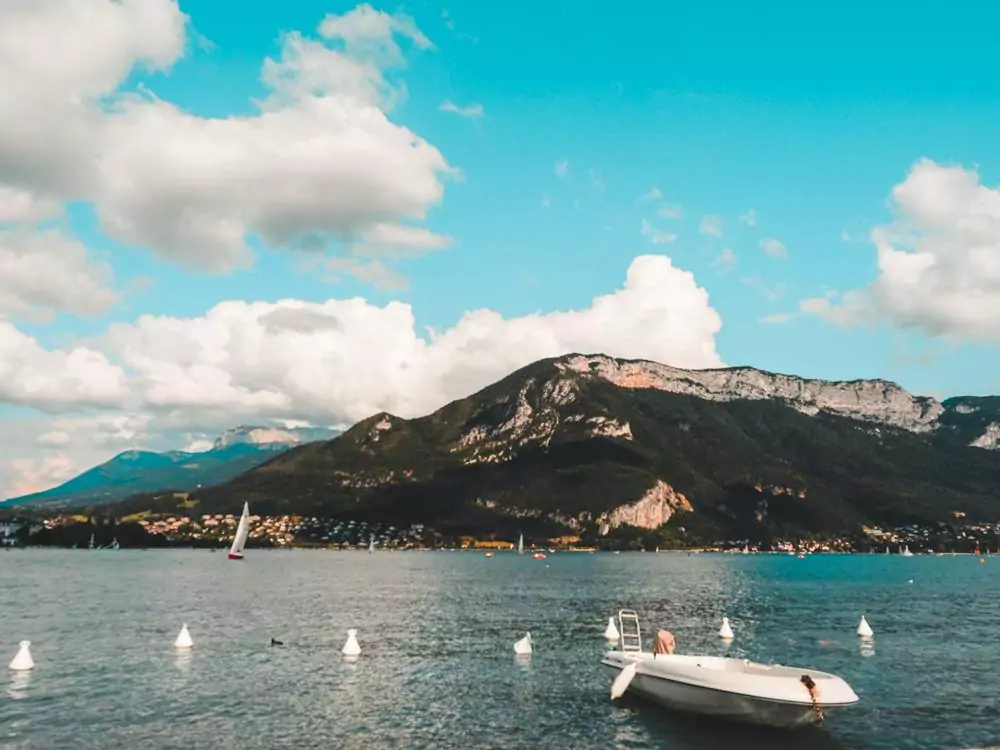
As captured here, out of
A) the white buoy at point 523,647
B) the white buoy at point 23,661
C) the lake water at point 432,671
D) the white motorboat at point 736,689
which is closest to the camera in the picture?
the white motorboat at point 736,689

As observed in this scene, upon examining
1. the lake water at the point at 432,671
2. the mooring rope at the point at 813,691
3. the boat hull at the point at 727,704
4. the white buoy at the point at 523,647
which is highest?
the mooring rope at the point at 813,691

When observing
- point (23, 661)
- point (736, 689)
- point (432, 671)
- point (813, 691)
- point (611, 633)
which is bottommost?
point (432, 671)

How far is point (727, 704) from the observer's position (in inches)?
1603

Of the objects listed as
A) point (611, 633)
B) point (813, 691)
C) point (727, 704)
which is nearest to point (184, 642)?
point (611, 633)

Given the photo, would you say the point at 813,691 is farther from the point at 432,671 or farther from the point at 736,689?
the point at 432,671

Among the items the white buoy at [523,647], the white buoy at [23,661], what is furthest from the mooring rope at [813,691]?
the white buoy at [23,661]

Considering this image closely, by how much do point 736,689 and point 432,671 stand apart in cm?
2451

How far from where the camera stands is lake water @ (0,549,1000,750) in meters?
39.3

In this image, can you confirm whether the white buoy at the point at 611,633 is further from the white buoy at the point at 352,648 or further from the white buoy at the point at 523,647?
the white buoy at the point at 352,648

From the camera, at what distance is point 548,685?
52062 mm

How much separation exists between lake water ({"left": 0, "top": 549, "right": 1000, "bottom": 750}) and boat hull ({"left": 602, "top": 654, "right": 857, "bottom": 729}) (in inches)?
36.4

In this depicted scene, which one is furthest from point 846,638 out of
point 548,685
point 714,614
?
point 548,685

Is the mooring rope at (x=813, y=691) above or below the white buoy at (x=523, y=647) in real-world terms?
above

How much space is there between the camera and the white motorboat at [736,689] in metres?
38.5
